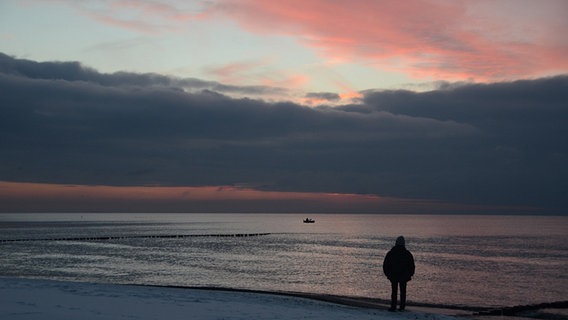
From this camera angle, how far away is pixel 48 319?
1153 cm

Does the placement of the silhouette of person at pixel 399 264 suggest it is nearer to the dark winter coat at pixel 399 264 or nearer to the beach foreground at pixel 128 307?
the dark winter coat at pixel 399 264

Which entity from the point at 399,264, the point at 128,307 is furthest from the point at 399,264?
the point at 128,307

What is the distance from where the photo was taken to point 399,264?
60.3 ft

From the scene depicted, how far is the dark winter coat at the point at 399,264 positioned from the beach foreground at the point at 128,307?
124cm

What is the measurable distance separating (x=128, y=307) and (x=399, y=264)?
9.02 metres

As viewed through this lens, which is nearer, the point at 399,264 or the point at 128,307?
the point at 128,307

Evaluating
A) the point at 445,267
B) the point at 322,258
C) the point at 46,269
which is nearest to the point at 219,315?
the point at 46,269

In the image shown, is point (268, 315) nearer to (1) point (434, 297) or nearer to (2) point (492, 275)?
(1) point (434, 297)

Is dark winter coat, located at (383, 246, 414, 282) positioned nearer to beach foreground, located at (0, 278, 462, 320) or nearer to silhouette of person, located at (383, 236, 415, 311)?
silhouette of person, located at (383, 236, 415, 311)

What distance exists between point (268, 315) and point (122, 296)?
479 cm

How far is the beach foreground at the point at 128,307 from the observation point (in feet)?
41.2

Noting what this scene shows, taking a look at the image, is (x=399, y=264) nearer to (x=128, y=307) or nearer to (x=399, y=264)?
(x=399, y=264)

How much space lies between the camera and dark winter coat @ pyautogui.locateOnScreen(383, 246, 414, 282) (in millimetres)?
18266

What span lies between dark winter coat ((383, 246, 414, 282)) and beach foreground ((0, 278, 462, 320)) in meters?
1.24
